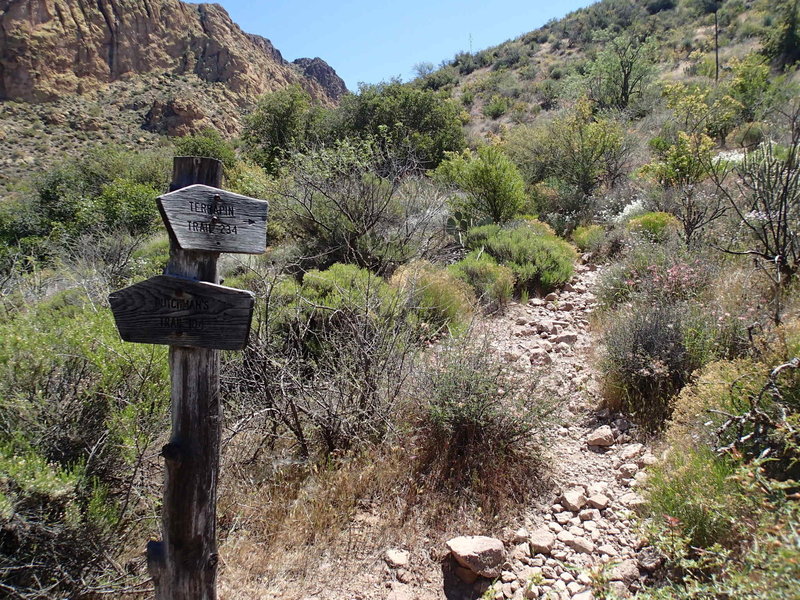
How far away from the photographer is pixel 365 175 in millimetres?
7250

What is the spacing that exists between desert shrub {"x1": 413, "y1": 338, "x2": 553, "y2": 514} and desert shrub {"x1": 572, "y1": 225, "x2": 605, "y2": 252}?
5861 mm

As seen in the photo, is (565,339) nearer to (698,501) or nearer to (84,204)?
(698,501)

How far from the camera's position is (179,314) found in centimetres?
158

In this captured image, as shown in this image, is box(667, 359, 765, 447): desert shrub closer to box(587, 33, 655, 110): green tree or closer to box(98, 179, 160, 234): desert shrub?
box(98, 179, 160, 234): desert shrub

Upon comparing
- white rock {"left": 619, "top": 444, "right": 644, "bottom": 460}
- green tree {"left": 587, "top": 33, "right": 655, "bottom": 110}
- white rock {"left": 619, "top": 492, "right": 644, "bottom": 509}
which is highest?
green tree {"left": 587, "top": 33, "right": 655, "bottom": 110}

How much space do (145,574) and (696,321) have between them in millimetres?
4285

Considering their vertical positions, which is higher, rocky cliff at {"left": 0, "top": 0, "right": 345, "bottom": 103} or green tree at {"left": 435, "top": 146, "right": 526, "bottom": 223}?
rocky cliff at {"left": 0, "top": 0, "right": 345, "bottom": 103}

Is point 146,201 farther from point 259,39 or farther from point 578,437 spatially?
point 259,39

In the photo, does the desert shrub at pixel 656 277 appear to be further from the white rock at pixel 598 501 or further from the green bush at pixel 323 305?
the green bush at pixel 323 305

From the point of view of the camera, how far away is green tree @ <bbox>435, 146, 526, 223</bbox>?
349 inches

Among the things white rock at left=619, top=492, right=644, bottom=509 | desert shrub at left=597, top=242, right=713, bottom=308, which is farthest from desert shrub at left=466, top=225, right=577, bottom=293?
white rock at left=619, top=492, right=644, bottom=509

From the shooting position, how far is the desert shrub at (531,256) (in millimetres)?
6602

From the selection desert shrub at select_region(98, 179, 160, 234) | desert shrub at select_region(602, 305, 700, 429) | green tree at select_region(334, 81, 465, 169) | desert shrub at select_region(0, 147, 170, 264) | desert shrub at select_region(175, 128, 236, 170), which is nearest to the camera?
desert shrub at select_region(602, 305, 700, 429)

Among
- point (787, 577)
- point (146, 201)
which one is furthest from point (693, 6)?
point (787, 577)
